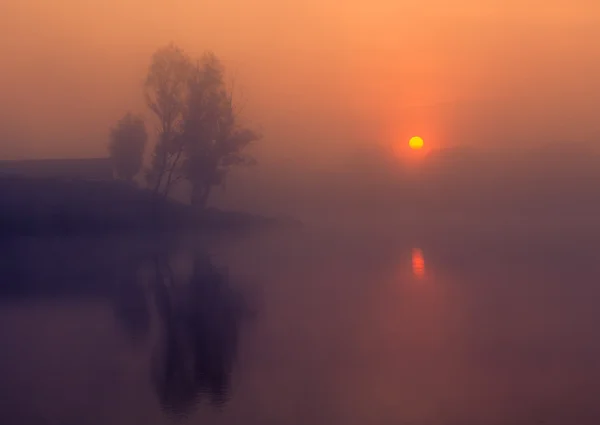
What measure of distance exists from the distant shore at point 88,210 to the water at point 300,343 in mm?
10411

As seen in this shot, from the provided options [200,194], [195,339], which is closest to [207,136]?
[200,194]

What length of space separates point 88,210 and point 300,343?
23.4m

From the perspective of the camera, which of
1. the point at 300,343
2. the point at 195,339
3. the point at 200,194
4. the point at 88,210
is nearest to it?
the point at 300,343

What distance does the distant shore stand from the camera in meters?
29.0

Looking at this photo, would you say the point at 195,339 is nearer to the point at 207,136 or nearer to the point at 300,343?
the point at 300,343

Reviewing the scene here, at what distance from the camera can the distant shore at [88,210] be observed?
28953 millimetres

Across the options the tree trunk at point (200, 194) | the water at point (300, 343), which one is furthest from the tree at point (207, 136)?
the water at point (300, 343)

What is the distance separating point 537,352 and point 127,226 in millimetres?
25741

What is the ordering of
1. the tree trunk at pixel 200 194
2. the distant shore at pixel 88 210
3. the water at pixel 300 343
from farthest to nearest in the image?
the tree trunk at pixel 200 194 < the distant shore at pixel 88 210 < the water at pixel 300 343

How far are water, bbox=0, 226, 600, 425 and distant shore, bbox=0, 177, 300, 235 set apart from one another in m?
10.4

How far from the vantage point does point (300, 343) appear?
9.43m

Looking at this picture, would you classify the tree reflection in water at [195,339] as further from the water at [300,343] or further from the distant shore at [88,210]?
the distant shore at [88,210]

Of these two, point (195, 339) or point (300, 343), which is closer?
point (300, 343)

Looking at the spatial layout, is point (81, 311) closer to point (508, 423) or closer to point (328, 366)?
point (328, 366)
